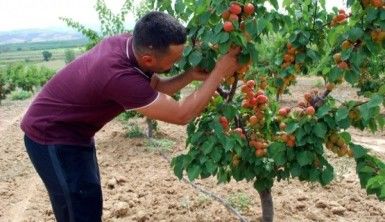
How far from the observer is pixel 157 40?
2674 mm

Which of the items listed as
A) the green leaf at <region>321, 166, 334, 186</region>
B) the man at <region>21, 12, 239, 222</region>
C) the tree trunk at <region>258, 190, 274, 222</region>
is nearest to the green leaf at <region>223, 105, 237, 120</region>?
the man at <region>21, 12, 239, 222</region>

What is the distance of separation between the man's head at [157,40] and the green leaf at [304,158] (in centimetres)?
102

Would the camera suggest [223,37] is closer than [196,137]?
Yes

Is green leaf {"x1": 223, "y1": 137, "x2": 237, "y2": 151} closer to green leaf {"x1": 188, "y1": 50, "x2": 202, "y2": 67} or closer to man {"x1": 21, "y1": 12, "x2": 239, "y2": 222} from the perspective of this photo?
man {"x1": 21, "y1": 12, "x2": 239, "y2": 222}

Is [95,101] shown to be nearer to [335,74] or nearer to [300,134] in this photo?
[300,134]

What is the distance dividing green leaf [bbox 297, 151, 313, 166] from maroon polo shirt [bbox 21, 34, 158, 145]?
3.43 feet

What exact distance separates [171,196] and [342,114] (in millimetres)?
2869

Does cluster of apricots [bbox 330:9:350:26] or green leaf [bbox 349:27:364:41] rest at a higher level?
cluster of apricots [bbox 330:9:350:26]

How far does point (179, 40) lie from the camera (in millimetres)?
2729

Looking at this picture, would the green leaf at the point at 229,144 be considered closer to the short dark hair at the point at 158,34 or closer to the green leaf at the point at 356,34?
the short dark hair at the point at 158,34

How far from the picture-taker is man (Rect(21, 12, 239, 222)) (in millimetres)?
2678

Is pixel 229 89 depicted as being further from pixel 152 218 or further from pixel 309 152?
pixel 152 218

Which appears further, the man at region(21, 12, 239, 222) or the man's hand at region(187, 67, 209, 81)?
the man's hand at region(187, 67, 209, 81)

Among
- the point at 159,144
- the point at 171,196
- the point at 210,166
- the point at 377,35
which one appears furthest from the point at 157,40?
the point at 159,144
